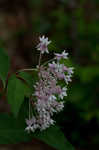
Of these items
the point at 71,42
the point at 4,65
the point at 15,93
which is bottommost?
the point at 15,93

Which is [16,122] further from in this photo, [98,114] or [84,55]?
[84,55]

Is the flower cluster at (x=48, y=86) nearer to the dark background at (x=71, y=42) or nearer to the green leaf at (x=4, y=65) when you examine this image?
the green leaf at (x=4, y=65)

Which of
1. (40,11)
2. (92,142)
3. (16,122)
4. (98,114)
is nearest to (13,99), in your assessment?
(16,122)

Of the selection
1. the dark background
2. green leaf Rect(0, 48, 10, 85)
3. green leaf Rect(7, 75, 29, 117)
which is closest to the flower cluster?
green leaf Rect(7, 75, 29, 117)

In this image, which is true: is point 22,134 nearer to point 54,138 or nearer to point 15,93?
point 54,138

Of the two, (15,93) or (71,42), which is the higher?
(71,42)

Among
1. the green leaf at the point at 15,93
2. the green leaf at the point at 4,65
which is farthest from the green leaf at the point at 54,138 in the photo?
the green leaf at the point at 4,65

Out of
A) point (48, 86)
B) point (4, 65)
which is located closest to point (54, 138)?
point (48, 86)
